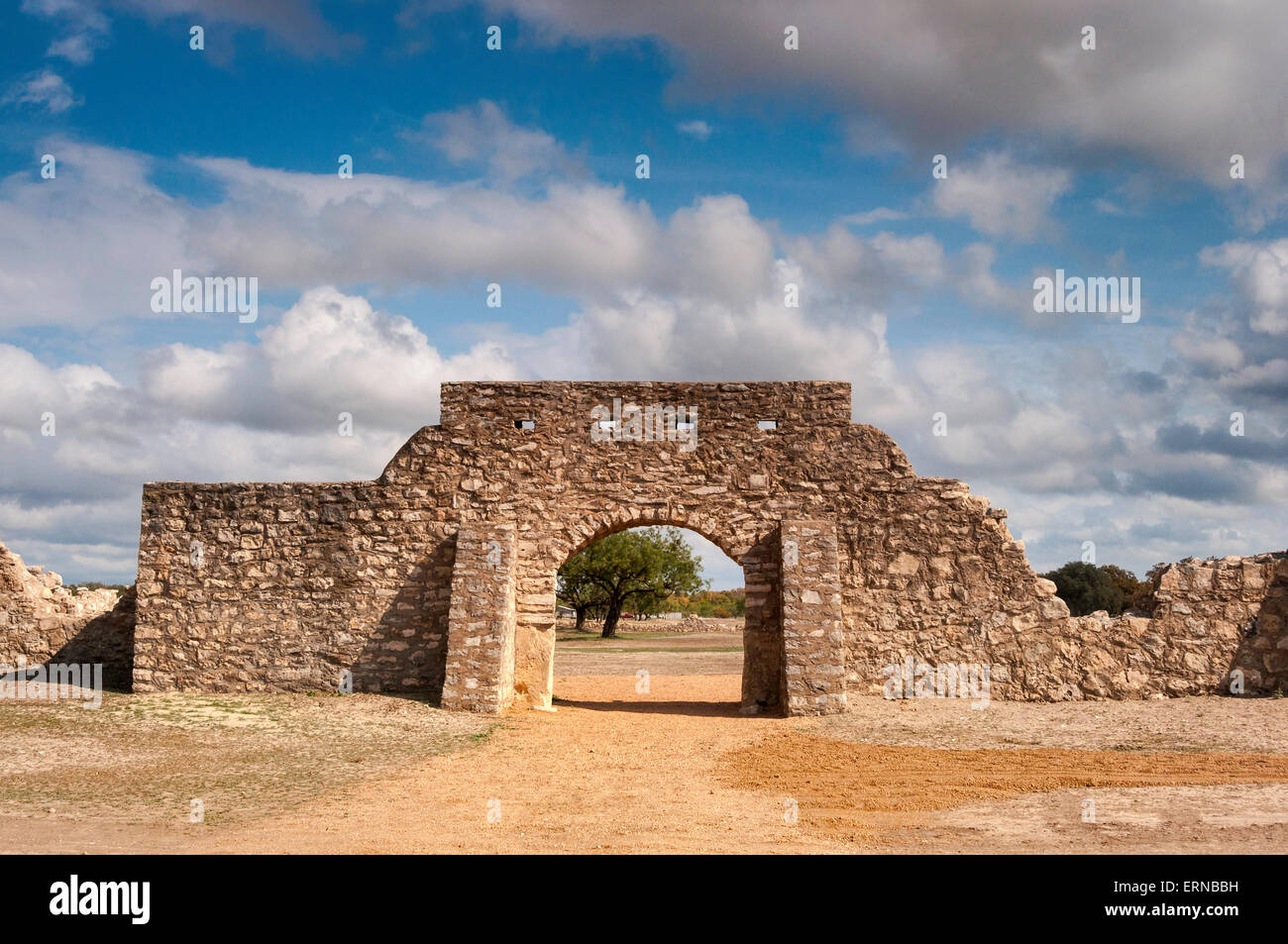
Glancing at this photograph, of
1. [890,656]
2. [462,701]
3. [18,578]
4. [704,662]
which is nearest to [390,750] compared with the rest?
[462,701]

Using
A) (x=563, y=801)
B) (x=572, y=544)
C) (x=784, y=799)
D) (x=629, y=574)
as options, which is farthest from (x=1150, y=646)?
(x=629, y=574)

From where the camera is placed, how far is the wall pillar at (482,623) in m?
12.0

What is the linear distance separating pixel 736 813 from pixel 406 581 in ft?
23.0

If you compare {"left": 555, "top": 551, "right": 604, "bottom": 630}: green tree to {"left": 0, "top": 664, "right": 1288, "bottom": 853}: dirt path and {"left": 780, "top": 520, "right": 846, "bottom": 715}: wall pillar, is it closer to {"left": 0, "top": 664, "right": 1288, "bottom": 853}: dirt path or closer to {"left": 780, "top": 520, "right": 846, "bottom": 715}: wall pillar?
{"left": 0, "top": 664, "right": 1288, "bottom": 853}: dirt path

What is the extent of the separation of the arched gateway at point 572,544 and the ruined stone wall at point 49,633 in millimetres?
1283

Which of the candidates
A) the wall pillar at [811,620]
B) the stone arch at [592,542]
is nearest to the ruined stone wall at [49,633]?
the stone arch at [592,542]

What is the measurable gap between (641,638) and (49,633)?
66.0 ft

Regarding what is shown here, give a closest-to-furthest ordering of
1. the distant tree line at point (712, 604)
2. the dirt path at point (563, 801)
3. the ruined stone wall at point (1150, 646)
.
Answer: the dirt path at point (563, 801), the ruined stone wall at point (1150, 646), the distant tree line at point (712, 604)

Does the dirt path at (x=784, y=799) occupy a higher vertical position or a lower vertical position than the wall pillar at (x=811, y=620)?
lower

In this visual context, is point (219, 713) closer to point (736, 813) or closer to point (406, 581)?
point (406, 581)

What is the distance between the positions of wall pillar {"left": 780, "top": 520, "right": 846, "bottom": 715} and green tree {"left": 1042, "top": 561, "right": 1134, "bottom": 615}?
614 inches

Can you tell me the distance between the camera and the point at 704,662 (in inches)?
866

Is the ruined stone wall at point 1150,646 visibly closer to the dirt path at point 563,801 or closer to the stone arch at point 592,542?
the stone arch at point 592,542

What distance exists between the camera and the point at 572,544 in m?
12.9
